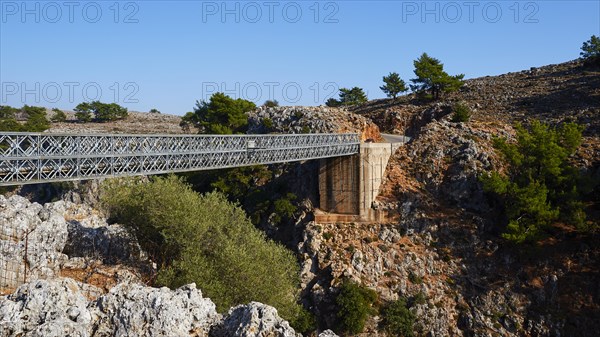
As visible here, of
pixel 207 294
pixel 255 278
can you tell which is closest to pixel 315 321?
pixel 255 278

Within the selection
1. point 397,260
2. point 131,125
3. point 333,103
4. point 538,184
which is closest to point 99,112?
point 131,125

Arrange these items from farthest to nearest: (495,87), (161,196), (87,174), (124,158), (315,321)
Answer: (495,87)
(315,321)
(161,196)
(124,158)
(87,174)

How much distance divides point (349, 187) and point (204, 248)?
56.3 ft

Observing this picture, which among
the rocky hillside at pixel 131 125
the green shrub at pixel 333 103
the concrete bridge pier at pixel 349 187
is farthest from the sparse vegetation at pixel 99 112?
the concrete bridge pier at pixel 349 187

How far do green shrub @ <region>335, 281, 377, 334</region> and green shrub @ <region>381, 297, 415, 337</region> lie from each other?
1206mm

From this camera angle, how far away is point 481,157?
157 feet

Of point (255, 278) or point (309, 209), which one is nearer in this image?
point (255, 278)

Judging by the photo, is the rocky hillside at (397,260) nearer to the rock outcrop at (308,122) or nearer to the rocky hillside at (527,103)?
the rock outcrop at (308,122)

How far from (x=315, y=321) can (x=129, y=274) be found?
14.4 metres

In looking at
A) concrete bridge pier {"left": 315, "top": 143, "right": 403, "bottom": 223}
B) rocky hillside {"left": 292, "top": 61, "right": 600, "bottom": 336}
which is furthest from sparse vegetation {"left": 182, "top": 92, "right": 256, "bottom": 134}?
rocky hillside {"left": 292, "top": 61, "right": 600, "bottom": 336}

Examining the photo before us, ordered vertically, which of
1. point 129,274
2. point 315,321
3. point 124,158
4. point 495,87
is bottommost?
point 315,321

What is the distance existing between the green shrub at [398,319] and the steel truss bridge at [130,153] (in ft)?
44.8

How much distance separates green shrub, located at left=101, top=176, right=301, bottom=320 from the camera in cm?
3052

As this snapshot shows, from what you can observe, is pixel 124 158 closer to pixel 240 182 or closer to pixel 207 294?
pixel 207 294
